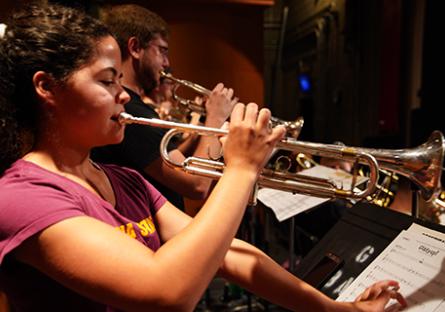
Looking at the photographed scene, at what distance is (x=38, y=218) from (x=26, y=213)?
3cm

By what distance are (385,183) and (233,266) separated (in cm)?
104

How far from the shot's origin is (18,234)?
0.82m

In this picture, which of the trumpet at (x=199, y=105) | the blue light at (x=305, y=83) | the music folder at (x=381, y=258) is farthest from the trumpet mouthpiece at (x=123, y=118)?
the blue light at (x=305, y=83)

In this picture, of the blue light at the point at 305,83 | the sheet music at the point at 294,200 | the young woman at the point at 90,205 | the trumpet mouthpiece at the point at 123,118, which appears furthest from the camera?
the blue light at the point at 305,83

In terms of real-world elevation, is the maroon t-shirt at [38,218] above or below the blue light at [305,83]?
above

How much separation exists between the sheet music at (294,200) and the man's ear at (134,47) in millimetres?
911

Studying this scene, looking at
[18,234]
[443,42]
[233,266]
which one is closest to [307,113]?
[443,42]

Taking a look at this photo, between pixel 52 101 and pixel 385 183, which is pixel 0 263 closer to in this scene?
pixel 52 101

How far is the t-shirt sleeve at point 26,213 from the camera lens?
812 mm

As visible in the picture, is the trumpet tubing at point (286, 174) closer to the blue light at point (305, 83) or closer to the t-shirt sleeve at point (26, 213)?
the t-shirt sleeve at point (26, 213)

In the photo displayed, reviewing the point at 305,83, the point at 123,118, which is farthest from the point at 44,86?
the point at 305,83

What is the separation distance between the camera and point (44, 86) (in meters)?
1.00

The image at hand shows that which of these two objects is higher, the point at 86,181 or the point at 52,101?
the point at 52,101

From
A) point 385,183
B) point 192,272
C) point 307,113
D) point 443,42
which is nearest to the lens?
point 192,272
